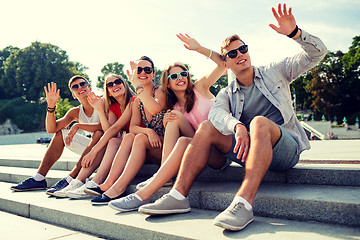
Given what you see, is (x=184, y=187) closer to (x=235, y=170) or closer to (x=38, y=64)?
(x=235, y=170)

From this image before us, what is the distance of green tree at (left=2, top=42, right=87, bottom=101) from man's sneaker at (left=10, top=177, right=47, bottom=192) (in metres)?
50.1

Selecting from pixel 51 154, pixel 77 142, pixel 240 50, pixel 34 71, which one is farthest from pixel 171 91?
pixel 34 71

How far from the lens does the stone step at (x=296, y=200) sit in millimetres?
2080

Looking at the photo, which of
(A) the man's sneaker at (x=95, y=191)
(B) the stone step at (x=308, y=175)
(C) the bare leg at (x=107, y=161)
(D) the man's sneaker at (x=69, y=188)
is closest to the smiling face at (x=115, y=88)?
(C) the bare leg at (x=107, y=161)

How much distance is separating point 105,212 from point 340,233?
1929 mm

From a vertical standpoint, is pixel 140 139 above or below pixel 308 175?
above

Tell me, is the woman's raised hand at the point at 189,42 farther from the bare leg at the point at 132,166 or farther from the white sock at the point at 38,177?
the white sock at the point at 38,177

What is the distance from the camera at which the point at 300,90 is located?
53594 millimetres

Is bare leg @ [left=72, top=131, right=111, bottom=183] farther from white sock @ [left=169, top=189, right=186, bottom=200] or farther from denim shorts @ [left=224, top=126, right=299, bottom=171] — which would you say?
denim shorts @ [left=224, top=126, right=299, bottom=171]

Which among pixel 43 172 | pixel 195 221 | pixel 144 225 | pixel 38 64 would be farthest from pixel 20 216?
pixel 38 64

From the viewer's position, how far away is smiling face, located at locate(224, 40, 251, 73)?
2951 millimetres

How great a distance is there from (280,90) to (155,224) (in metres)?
1.60

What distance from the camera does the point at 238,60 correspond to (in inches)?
117

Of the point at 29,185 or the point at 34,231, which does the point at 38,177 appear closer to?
the point at 29,185
